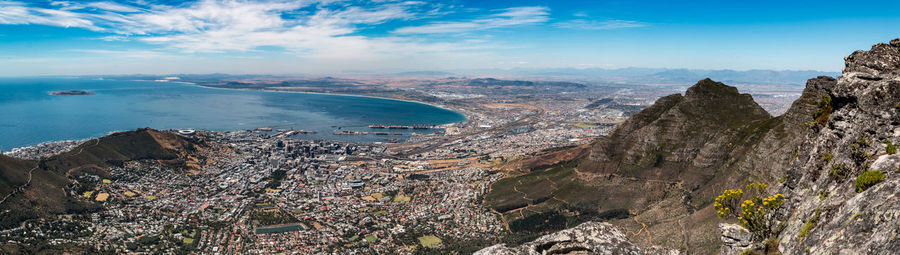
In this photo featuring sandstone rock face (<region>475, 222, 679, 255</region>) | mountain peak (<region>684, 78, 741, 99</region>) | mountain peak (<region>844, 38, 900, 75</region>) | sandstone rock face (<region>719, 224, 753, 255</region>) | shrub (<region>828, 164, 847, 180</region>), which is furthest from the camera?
mountain peak (<region>684, 78, 741, 99</region>)

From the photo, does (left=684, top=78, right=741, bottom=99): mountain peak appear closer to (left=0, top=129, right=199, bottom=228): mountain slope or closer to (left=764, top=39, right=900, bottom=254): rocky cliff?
(left=764, top=39, right=900, bottom=254): rocky cliff

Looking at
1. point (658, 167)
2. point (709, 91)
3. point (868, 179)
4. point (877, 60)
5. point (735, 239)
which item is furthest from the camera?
point (709, 91)

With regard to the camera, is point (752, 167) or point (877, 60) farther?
point (752, 167)

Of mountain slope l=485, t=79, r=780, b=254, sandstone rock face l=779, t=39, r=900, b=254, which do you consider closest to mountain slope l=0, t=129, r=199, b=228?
mountain slope l=485, t=79, r=780, b=254

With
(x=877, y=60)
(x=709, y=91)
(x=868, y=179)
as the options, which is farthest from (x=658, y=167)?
(x=868, y=179)

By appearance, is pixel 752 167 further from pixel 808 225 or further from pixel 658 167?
pixel 808 225

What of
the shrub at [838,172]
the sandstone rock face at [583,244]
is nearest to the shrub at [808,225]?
the shrub at [838,172]

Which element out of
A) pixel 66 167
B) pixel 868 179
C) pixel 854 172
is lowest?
pixel 66 167
